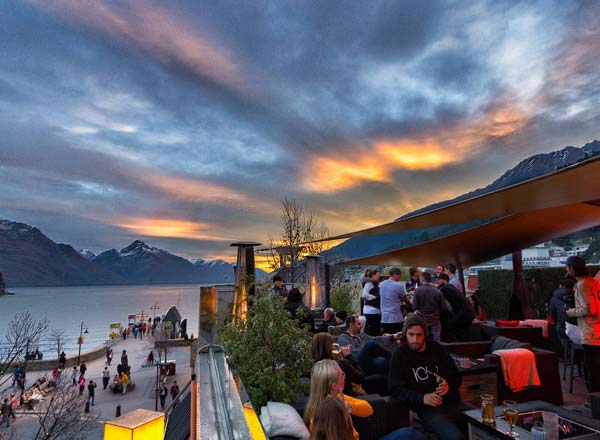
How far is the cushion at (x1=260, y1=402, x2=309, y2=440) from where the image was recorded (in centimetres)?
141

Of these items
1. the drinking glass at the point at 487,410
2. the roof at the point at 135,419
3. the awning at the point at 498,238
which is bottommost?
the drinking glass at the point at 487,410

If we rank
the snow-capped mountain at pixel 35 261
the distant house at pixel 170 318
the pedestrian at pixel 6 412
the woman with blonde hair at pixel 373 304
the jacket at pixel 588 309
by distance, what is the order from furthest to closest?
the snow-capped mountain at pixel 35 261
the distant house at pixel 170 318
the pedestrian at pixel 6 412
the woman with blonde hair at pixel 373 304
the jacket at pixel 588 309

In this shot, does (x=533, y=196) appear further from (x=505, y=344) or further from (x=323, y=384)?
(x=323, y=384)

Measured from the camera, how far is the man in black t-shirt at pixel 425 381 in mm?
2229

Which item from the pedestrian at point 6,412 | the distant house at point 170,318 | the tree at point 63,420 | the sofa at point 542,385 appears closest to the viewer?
the sofa at point 542,385

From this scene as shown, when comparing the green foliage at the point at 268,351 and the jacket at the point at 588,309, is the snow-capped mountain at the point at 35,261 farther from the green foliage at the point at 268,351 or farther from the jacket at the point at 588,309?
the jacket at the point at 588,309

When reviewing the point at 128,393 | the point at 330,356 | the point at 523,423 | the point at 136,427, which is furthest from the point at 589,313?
the point at 128,393

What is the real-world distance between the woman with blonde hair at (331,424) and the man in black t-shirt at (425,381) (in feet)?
4.12

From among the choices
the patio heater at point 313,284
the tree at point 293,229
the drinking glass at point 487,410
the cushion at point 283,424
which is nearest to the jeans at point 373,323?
the patio heater at point 313,284

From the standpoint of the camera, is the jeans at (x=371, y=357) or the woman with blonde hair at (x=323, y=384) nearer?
the woman with blonde hair at (x=323, y=384)

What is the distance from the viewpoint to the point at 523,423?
192cm

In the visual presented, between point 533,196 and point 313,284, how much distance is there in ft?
23.5

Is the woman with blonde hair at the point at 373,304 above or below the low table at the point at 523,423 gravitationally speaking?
above

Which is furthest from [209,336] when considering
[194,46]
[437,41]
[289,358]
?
[437,41]
